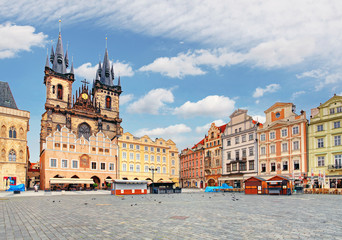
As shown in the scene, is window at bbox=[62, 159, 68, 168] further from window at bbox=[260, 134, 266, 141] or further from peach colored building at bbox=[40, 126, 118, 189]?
window at bbox=[260, 134, 266, 141]

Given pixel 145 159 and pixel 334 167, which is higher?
pixel 145 159

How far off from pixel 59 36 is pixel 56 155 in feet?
141

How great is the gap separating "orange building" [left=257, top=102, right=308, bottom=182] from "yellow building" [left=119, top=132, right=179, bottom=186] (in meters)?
23.8

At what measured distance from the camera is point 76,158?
5812 centimetres

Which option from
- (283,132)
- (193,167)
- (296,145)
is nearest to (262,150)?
(283,132)

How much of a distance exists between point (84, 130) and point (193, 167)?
1152 inches

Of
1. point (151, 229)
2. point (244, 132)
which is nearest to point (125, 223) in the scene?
point (151, 229)

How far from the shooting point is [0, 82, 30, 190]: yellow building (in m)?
51.4

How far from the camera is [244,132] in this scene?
60.3m

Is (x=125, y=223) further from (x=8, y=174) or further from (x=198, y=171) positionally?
(x=198, y=171)

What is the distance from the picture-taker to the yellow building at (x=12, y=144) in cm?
5138

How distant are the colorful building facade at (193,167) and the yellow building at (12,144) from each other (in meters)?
39.6

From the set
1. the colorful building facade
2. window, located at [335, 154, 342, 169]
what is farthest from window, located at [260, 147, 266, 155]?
the colorful building facade

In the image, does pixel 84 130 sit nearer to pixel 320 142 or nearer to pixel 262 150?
pixel 262 150
